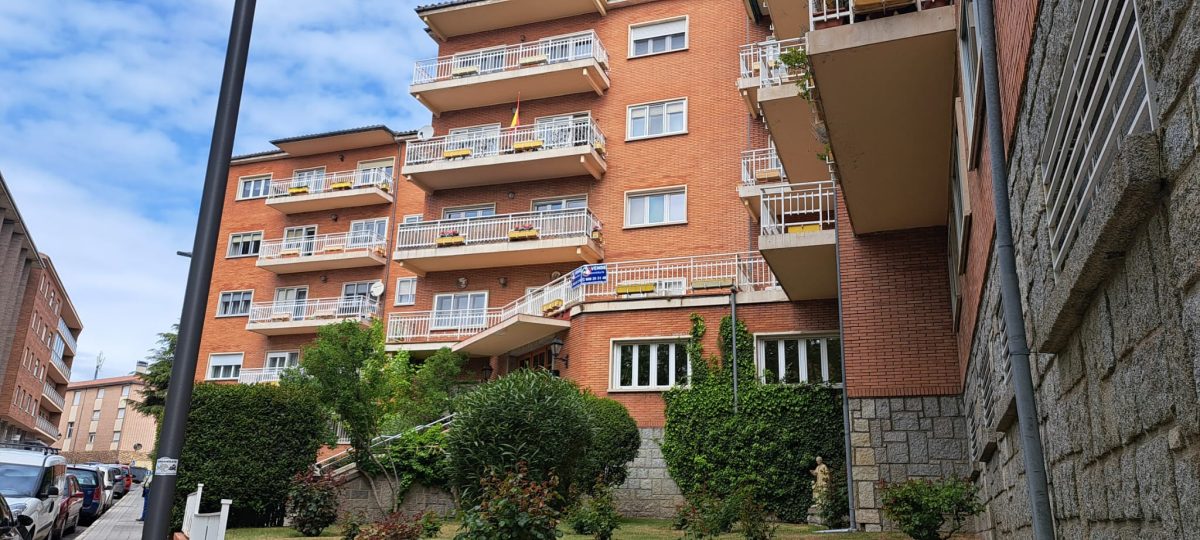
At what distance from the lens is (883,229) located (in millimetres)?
14414

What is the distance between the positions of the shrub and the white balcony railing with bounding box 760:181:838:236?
9656 millimetres

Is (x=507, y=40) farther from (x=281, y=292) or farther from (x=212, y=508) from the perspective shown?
(x=212, y=508)

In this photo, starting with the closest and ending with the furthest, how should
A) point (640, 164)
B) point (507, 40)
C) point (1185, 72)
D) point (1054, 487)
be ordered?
point (1185, 72), point (1054, 487), point (640, 164), point (507, 40)

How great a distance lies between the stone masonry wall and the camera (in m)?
13.2

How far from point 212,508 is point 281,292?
20.9 metres

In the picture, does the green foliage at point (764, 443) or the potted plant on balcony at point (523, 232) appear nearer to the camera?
the green foliage at point (764, 443)

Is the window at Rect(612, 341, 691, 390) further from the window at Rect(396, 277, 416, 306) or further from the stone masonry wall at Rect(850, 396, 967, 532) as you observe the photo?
the window at Rect(396, 277, 416, 306)

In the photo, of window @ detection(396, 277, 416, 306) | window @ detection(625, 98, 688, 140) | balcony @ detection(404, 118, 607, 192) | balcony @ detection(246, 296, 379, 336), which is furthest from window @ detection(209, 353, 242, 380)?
window @ detection(625, 98, 688, 140)

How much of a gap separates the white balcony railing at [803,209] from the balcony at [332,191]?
21.3 meters

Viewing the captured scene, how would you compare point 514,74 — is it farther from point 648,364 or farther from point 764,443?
point 764,443

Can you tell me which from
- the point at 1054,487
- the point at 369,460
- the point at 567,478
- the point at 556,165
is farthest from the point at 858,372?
the point at 556,165

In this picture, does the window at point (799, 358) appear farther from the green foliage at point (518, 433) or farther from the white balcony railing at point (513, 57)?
the white balcony railing at point (513, 57)

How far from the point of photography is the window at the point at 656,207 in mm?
27594

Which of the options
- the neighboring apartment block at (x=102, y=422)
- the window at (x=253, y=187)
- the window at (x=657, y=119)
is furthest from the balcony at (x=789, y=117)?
the neighboring apartment block at (x=102, y=422)
